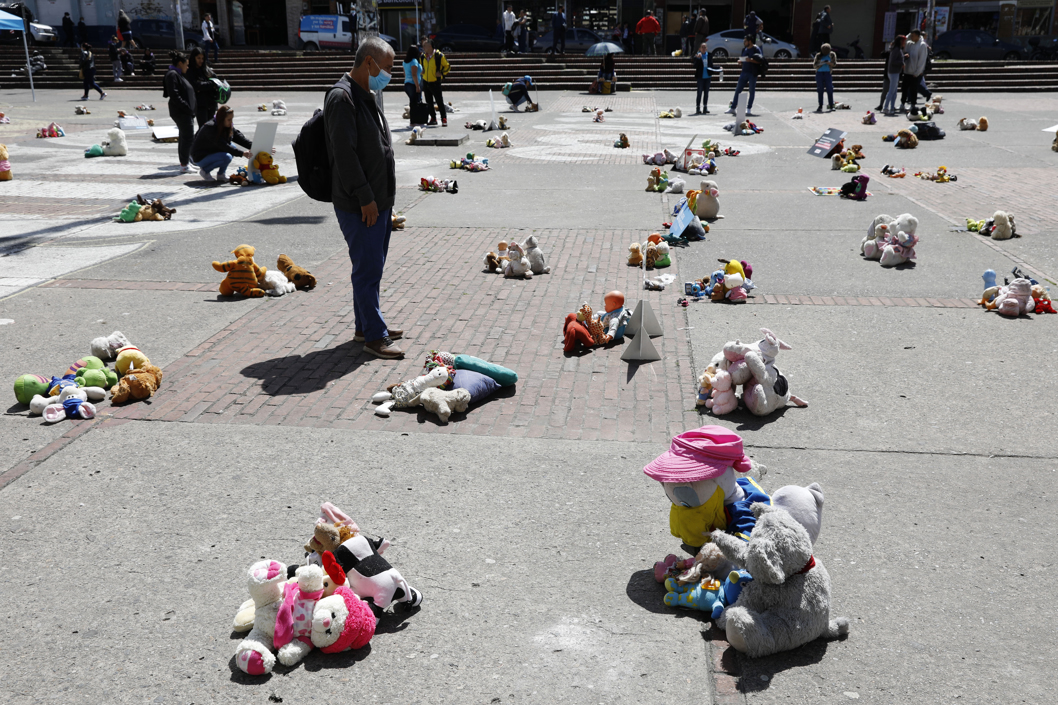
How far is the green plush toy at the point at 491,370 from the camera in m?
5.64

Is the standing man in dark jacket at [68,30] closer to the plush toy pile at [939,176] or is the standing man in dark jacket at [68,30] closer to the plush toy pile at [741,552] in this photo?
the plush toy pile at [939,176]

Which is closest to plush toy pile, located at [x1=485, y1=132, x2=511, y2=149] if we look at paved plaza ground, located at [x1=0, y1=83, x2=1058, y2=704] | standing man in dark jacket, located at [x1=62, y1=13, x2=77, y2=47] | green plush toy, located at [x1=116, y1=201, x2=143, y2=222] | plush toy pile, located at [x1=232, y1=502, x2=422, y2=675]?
paved plaza ground, located at [x1=0, y1=83, x2=1058, y2=704]

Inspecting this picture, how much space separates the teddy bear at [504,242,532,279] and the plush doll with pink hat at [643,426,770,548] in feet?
16.1

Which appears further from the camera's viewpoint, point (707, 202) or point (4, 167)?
point (4, 167)

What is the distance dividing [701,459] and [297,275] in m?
5.46

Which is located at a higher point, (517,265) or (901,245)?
(901,245)

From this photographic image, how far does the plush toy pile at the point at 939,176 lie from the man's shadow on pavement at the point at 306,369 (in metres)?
10.7

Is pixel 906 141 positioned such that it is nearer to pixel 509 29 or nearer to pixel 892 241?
pixel 892 241

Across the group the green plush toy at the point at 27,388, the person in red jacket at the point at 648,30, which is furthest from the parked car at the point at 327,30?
the green plush toy at the point at 27,388

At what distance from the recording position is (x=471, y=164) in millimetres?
14781

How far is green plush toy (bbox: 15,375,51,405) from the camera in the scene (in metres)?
5.41

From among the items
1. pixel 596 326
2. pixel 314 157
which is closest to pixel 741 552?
pixel 596 326

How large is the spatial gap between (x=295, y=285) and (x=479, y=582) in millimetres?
5179

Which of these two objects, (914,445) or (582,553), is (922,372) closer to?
(914,445)
